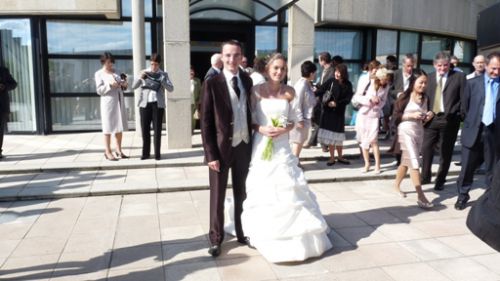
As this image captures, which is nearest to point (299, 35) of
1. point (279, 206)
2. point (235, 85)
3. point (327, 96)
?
point (327, 96)

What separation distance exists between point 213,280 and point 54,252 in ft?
5.53

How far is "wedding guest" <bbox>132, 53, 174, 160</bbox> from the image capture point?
7498mm

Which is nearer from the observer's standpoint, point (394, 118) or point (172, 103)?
point (394, 118)

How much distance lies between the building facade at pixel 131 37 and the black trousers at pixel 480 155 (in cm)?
479

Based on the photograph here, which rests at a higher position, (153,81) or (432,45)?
(432,45)

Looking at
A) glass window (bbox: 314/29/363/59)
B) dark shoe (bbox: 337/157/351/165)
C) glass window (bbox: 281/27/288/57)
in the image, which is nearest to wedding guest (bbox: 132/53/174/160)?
dark shoe (bbox: 337/157/351/165)

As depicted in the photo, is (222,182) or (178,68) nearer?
(222,182)

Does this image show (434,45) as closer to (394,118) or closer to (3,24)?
(394,118)

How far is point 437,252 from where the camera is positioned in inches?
163

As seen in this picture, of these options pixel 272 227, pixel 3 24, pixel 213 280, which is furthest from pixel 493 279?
pixel 3 24

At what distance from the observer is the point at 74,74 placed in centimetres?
1108

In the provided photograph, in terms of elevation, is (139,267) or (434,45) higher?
(434,45)

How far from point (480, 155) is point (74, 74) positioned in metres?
9.67

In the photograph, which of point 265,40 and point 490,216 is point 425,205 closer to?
point 490,216
